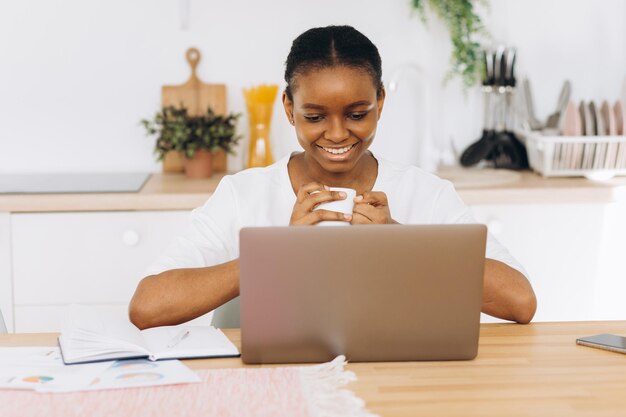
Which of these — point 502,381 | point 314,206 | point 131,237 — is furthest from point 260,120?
point 502,381

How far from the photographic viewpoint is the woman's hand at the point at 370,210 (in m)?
1.39

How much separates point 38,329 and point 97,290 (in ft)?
0.65

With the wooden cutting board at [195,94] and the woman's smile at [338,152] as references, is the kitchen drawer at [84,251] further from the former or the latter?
the woman's smile at [338,152]

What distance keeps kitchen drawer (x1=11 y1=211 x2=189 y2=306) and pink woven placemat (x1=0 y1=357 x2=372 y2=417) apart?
140 cm

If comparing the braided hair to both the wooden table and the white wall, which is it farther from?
the white wall

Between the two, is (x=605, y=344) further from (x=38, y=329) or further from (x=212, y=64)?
(x=212, y=64)

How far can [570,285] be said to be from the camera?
2.70 m

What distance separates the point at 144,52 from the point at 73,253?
0.78m

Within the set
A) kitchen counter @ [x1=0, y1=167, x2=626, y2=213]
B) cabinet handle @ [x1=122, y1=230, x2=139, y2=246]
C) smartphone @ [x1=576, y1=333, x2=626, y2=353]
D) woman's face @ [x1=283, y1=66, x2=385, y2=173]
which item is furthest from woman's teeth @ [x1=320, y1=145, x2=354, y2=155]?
cabinet handle @ [x1=122, y1=230, x2=139, y2=246]

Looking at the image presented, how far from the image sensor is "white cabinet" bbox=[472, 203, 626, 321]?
8.67 ft

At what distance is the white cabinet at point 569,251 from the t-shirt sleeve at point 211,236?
3.56 feet

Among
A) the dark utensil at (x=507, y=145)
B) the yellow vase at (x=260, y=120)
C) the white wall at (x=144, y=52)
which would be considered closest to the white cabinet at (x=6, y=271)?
the white wall at (x=144, y=52)

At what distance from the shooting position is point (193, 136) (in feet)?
9.09

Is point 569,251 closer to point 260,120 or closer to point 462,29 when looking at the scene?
point 462,29
